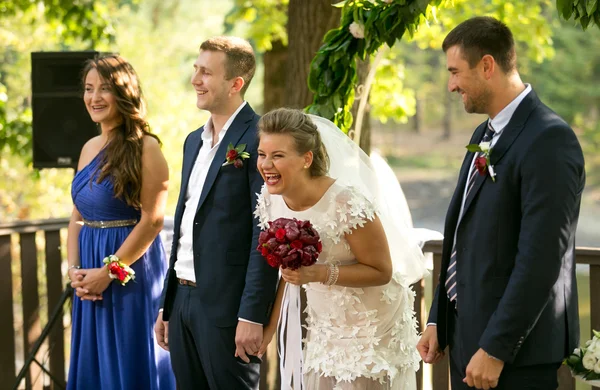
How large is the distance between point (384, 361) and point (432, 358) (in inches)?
8.7

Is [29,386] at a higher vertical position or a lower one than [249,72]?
lower

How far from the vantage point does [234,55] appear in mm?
3184

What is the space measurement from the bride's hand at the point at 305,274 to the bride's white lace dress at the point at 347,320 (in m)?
0.11

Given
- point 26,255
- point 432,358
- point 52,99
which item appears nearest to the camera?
point 432,358

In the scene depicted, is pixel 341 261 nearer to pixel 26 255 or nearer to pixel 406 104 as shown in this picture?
pixel 26 255

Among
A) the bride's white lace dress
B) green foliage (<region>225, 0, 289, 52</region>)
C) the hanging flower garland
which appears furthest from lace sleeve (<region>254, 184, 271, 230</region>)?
green foliage (<region>225, 0, 289, 52</region>)

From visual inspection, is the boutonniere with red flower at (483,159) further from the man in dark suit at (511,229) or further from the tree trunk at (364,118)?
the tree trunk at (364,118)

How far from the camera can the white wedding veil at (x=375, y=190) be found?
10.1ft

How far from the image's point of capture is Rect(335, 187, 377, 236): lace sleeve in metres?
2.79

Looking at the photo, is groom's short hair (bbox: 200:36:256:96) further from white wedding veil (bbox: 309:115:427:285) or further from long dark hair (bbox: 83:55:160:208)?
long dark hair (bbox: 83:55:160:208)

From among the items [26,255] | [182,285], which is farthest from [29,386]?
[182,285]

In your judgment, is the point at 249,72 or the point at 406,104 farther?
the point at 406,104

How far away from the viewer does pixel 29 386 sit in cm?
501

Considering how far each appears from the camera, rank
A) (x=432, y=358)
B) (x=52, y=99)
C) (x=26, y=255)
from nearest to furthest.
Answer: (x=432, y=358), (x=26, y=255), (x=52, y=99)
